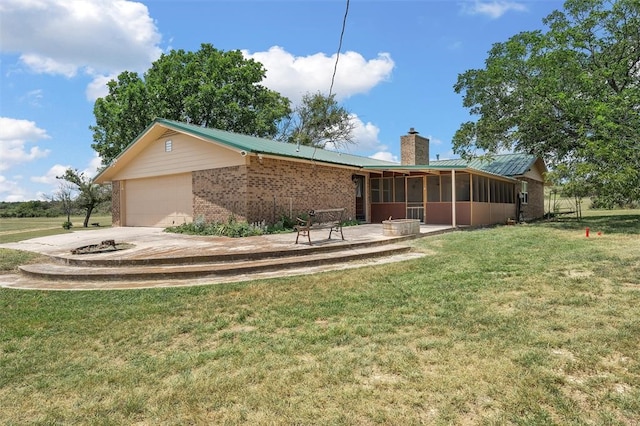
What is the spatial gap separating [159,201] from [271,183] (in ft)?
20.5

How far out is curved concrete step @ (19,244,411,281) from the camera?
726 cm

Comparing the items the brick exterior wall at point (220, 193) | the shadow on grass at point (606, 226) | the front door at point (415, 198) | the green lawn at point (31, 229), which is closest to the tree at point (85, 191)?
the green lawn at point (31, 229)

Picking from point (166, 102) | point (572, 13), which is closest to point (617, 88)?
point (572, 13)

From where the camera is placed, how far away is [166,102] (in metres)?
28.4

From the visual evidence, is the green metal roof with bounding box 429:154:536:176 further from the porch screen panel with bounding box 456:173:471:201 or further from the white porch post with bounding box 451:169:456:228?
the white porch post with bounding box 451:169:456:228

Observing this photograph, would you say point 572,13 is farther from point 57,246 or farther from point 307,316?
point 57,246

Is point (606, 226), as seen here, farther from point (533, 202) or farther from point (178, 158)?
point (178, 158)

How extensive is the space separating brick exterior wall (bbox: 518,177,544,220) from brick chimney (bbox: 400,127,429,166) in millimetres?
6882

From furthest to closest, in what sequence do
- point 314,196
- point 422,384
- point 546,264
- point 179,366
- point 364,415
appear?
1. point 314,196
2. point 546,264
3. point 179,366
4. point 422,384
5. point 364,415

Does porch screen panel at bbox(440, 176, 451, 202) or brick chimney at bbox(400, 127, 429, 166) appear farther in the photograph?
brick chimney at bbox(400, 127, 429, 166)

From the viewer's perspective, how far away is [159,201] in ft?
56.5

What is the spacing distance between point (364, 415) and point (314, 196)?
1325 cm

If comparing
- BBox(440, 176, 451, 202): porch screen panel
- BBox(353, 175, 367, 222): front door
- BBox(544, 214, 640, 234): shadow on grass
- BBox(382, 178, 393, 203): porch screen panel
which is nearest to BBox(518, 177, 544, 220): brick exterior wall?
BBox(544, 214, 640, 234): shadow on grass

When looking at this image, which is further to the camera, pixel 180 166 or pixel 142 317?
pixel 180 166
